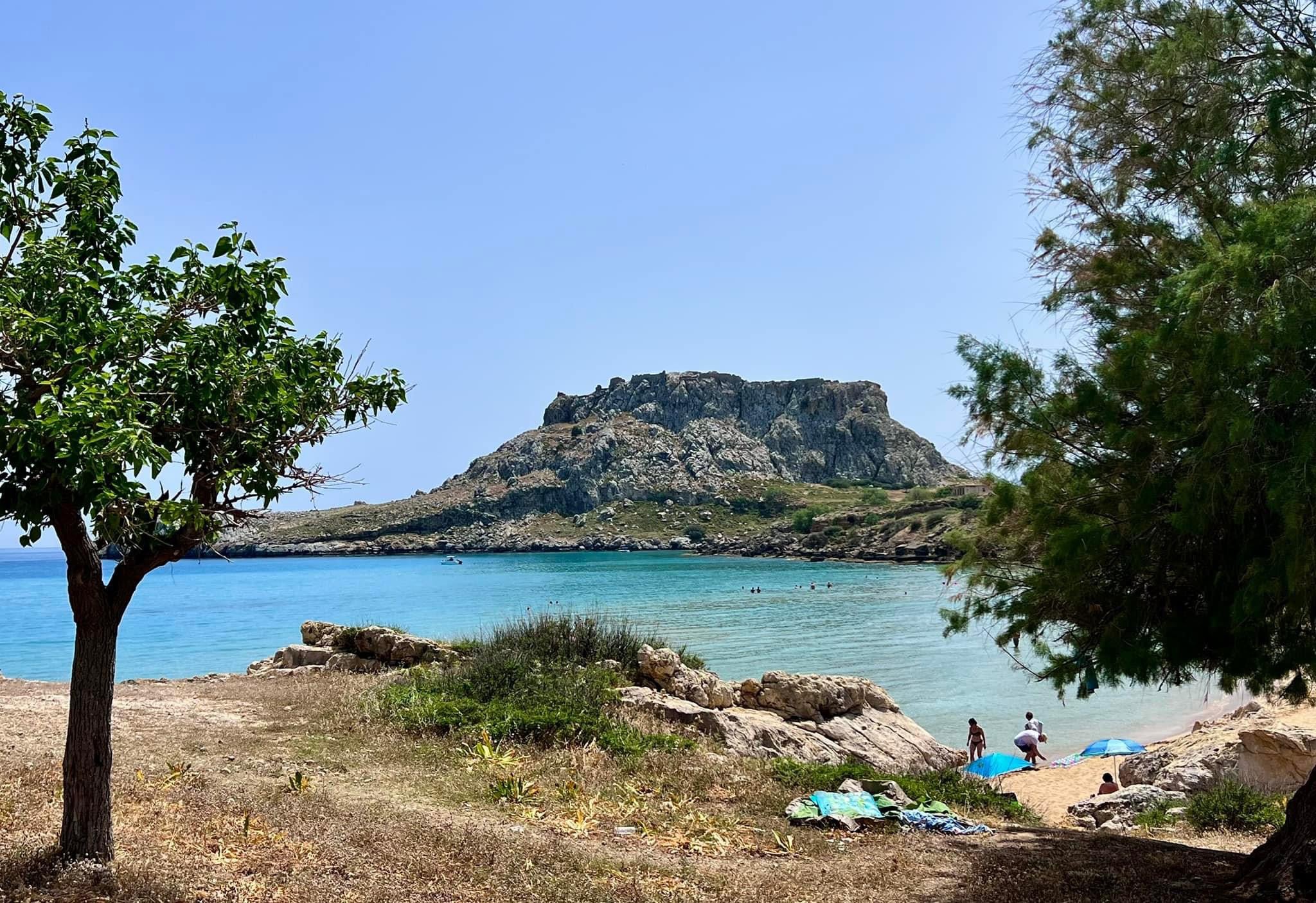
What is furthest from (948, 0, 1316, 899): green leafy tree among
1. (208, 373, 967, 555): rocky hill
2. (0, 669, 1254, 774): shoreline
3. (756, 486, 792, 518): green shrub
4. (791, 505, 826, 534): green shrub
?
(756, 486, 792, 518): green shrub

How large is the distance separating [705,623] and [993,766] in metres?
27.1

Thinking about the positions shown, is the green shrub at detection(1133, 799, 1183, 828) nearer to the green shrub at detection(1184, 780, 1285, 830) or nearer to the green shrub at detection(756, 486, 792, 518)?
the green shrub at detection(1184, 780, 1285, 830)

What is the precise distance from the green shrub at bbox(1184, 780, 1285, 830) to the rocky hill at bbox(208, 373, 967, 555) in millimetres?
140217

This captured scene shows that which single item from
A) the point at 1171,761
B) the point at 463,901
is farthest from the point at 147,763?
the point at 1171,761

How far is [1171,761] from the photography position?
15594 millimetres

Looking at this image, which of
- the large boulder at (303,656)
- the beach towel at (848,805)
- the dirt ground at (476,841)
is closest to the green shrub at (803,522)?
the large boulder at (303,656)

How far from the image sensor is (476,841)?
25.8ft

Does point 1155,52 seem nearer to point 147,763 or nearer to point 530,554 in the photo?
point 147,763

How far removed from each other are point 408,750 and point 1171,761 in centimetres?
1278

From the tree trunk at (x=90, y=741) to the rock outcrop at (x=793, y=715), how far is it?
27.1 feet

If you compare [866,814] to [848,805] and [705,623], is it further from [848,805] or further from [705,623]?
[705,623]

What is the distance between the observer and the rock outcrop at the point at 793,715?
44.7ft

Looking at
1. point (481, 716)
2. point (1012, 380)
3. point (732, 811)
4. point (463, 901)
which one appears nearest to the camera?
point (463, 901)

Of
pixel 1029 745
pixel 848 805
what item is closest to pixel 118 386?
pixel 848 805
